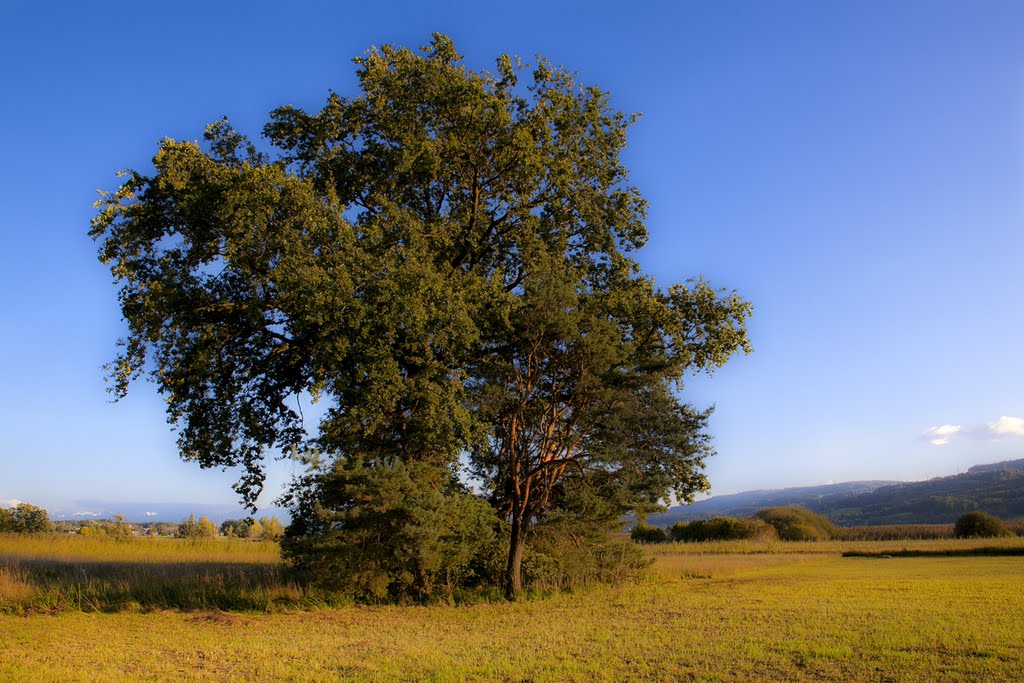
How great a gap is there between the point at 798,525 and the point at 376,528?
177 ft

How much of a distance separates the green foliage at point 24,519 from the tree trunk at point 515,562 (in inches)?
1384

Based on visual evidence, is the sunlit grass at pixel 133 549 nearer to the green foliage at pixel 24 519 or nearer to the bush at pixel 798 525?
the green foliage at pixel 24 519

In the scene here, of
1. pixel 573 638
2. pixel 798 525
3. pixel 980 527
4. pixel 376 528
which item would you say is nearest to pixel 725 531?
pixel 798 525

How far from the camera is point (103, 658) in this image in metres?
8.70

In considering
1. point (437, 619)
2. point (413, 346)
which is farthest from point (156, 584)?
point (413, 346)

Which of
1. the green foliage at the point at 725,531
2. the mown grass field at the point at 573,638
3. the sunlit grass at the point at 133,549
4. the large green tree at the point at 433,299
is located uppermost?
the large green tree at the point at 433,299

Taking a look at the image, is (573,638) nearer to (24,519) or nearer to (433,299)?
(433,299)

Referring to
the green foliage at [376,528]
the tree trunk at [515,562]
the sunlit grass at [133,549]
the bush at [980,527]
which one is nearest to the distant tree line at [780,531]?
the bush at [980,527]

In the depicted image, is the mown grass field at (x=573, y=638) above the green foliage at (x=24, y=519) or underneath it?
underneath

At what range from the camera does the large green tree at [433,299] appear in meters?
13.9

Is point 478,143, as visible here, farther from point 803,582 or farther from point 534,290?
point 803,582

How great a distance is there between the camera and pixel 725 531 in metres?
56.1

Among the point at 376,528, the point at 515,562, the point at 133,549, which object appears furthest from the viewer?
the point at 133,549

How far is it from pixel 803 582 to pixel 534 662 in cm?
1436
